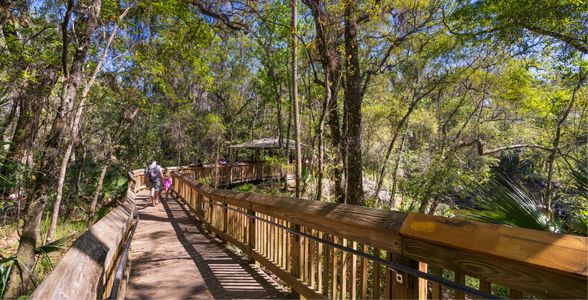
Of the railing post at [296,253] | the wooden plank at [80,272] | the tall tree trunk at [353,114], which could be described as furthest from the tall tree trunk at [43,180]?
the tall tree trunk at [353,114]

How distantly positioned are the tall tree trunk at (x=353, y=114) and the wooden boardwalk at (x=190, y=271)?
396 cm

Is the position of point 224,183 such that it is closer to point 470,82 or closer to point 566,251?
point 470,82

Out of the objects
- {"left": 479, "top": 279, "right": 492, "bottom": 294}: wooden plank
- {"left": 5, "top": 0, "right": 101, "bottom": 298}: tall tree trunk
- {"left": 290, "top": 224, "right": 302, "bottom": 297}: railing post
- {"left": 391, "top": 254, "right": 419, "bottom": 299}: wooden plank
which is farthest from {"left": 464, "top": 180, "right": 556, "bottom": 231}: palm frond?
{"left": 5, "top": 0, "right": 101, "bottom": 298}: tall tree trunk

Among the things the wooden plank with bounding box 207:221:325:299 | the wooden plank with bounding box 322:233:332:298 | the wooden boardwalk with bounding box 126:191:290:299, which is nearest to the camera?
the wooden plank with bounding box 322:233:332:298

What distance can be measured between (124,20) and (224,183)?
12998 millimetres

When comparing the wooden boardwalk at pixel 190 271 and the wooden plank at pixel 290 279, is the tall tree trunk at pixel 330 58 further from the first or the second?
the wooden plank at pixel 290 279

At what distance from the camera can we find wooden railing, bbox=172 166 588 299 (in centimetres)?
129

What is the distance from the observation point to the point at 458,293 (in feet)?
5.61

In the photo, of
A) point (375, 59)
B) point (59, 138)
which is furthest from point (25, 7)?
point (375, 59)

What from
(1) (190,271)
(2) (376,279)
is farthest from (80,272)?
(1) (190,271)

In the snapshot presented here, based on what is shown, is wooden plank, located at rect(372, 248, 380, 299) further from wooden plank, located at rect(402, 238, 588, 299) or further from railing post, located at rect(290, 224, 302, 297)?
railing post, located at rect(290, 224, 302, 297)

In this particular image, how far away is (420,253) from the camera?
6.11 feet

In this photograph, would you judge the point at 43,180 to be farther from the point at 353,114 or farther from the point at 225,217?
the point at 353,114

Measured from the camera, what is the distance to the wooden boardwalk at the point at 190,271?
3932 millimetres
